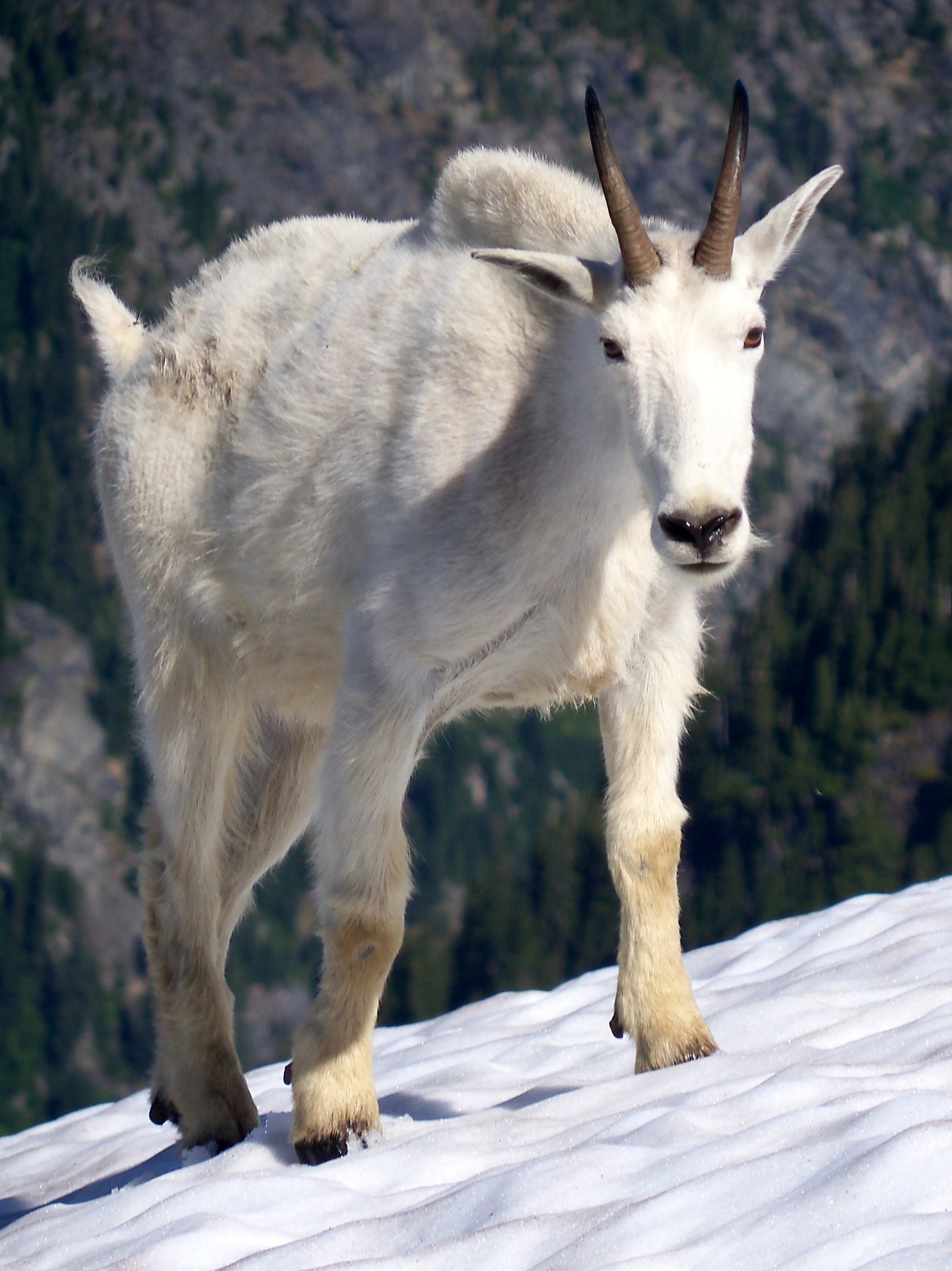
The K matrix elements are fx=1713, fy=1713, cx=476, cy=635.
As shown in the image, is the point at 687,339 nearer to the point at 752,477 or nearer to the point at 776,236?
the point at 776,236

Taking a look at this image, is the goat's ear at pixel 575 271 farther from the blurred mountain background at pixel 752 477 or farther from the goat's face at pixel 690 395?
the blurred mountain background at pixel 752 477

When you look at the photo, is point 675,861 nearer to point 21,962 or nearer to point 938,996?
point 938,996

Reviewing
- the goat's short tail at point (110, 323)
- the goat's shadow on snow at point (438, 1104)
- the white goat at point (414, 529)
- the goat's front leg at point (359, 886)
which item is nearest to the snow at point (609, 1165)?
the goat's shadow on snow at point (438, 1104)

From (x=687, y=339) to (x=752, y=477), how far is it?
65693 millimetres

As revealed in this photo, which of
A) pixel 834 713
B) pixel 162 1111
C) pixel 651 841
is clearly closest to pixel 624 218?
pixel 651 841

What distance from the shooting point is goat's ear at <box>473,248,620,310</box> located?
4.00 m

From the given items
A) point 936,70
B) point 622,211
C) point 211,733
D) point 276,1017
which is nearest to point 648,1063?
point 211,733

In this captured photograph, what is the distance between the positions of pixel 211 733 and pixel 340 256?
1530 millimetres

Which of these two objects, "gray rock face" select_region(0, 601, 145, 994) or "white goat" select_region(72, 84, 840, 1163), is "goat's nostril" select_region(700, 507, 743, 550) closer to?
"white goat" select_region(72, 84, 840, 1163)

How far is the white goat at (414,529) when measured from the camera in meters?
3.96

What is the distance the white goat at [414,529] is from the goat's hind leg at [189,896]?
11 millimetres

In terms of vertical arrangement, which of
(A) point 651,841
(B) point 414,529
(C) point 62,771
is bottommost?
(A) point 651,841

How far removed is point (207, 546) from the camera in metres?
5.16

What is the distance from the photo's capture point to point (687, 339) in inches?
151
